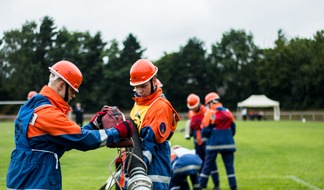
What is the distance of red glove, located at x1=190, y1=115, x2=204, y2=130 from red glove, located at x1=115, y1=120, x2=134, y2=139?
8.11 meters

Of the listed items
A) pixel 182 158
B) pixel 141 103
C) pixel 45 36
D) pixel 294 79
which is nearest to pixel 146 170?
pixel 141 103

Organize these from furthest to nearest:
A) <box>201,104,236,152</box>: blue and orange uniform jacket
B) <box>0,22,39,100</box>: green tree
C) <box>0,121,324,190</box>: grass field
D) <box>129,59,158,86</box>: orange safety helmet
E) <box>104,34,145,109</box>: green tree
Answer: <box>104,34,145,109</box>: green tree, <box>0,22,39,100</box>: green tree, <box>0,121,324,190</box>: grass field, <box>201,104,236,152</box>: blue and orange uniform jacket, <box>129,59,158,86</box>: orange safety helmet

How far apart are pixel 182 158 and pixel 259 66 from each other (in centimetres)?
7092

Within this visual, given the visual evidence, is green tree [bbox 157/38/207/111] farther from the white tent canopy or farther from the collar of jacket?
the collar of jacket

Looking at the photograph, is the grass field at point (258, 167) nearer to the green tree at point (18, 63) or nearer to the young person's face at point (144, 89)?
the young person's face at point (144, 89)

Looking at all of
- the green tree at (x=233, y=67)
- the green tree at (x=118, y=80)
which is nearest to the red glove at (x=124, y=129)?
the green tree at (x=118, y=80)

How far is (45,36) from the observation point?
164 feet

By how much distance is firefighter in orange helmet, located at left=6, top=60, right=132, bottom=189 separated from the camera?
431 centimetres

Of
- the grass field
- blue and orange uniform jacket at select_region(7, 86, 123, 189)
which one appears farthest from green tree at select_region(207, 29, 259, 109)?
blue and orange uniform jacket at select_region(7, 86, 123, 189)

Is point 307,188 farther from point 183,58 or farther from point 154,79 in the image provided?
point 183,58

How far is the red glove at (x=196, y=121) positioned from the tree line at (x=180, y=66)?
37.9 meters

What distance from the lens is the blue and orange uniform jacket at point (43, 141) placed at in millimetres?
4309

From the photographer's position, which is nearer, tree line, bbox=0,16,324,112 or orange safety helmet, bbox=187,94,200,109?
orange safety helmet, bbox=187,94,200,109

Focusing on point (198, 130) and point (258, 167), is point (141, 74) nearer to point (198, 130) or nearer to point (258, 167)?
point (198, 130)
